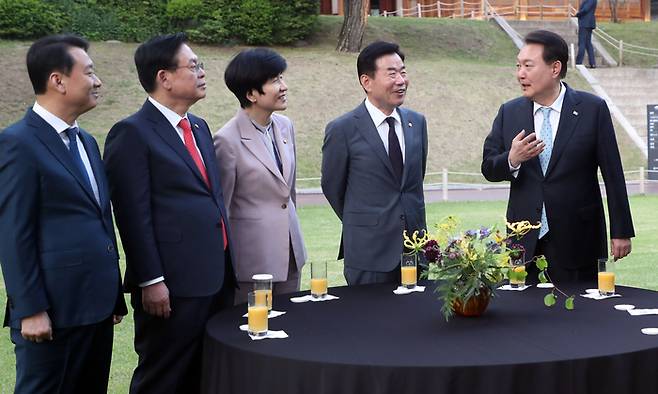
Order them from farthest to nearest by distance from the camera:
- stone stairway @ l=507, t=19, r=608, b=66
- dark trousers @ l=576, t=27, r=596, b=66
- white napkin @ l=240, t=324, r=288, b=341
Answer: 1. stone stairway @ l=507, t=19, r=608, b=66
2. dark trousers @ l=576, t=27, r=596, b=66
3. white napkin @ l=240, t=324, r=288, b=341

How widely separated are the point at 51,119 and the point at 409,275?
5.55 feet

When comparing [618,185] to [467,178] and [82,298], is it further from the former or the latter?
[467,178]

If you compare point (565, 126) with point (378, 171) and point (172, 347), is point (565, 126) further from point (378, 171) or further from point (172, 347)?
point (172, 347)

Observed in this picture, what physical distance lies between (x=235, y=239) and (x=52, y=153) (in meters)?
1.21

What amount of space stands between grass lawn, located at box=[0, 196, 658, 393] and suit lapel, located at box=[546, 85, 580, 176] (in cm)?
275

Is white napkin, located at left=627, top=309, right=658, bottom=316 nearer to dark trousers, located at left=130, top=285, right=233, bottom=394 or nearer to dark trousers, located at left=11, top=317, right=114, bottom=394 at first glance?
dark trousers, located at left=130, top=285, right=233, bottom=394

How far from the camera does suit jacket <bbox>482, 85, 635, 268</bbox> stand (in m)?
4.59

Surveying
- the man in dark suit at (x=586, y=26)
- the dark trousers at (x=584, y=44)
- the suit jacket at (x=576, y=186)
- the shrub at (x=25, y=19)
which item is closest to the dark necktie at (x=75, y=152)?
the suit jacket at (x=576, y=186)

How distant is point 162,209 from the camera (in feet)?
13.3

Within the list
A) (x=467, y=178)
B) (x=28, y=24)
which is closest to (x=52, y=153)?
(x=467, y=178)

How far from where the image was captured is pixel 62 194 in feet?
11.6

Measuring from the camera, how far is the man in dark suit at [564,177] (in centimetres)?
459

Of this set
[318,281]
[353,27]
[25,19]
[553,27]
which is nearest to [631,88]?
[553,27]

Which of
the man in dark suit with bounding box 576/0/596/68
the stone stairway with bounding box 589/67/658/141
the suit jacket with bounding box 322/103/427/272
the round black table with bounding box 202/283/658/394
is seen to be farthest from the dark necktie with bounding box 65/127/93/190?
the man in dark suit with bounding box 576/0/596/68
